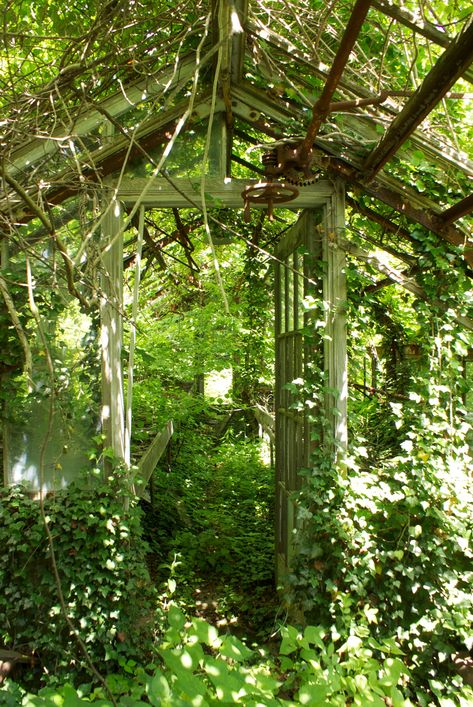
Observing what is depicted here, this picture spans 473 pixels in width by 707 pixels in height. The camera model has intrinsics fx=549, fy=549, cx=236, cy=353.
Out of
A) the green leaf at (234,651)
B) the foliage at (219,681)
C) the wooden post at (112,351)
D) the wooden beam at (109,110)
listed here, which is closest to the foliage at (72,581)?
the wooden post at (112,351)

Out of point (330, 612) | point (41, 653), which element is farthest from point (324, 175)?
point (41, 653)

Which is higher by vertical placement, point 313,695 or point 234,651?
point 234,651

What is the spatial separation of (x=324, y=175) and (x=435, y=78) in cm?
142

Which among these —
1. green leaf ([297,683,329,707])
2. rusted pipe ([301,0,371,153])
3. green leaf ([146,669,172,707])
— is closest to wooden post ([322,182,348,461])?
rusted pipe ([301,0,371,153])

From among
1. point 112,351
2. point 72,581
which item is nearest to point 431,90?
point 112,351

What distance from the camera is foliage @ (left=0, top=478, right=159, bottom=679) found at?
10.2 ft

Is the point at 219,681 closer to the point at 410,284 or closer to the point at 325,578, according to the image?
the point at 325,578

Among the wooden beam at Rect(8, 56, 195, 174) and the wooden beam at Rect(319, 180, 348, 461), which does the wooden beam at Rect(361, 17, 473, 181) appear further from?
the wooden beam at Rect(8, 56, 195, 174)

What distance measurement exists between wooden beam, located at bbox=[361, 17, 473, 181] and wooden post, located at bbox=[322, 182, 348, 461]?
52 cm

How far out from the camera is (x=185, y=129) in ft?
11.2

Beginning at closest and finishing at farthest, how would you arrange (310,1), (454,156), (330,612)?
1. (454,156)
2. (330,612)
3. (310,1)

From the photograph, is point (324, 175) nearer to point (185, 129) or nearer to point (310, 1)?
point (185, 129)

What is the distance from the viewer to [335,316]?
335cm

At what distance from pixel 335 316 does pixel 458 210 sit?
90cm
